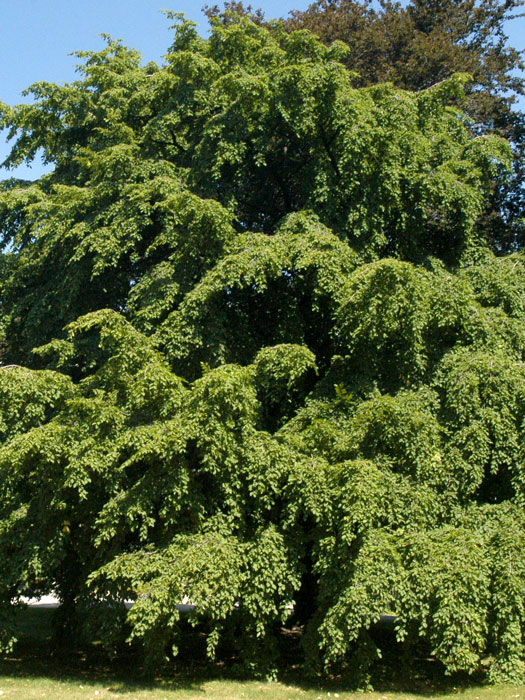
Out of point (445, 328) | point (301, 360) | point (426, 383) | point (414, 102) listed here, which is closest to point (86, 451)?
point (301, 360)

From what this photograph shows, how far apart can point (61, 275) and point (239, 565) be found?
7236 millimetres

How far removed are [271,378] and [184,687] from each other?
4.37 meters

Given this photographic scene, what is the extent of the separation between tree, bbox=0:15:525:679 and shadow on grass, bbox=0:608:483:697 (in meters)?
0.51

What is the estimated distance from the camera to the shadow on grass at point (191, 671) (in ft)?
29.6

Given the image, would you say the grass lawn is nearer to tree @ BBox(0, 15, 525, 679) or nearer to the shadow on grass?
→ the shadow on grass

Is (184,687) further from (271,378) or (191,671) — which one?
(271,378)

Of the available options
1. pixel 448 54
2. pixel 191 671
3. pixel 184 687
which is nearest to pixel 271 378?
pixel 184 687

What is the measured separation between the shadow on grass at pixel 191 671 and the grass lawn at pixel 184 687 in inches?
0.5

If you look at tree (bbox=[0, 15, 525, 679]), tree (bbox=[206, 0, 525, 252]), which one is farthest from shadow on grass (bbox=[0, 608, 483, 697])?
tree (bbox=[206, 0, 525, 252])

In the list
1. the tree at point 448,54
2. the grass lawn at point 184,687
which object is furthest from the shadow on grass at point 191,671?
the tree at point 448,54

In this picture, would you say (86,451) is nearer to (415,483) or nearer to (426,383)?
(415,483)

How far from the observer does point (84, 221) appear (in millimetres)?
12547

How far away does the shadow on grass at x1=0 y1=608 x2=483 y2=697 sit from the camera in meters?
9.03

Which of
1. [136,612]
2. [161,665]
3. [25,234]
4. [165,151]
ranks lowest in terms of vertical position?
[161,665]
